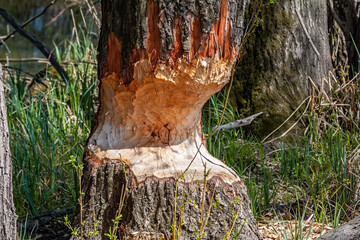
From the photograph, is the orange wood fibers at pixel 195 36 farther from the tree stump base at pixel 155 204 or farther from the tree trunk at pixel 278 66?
the tree trunk at pixel 278 66

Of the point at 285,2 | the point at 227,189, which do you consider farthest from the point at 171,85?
the point at 285,2

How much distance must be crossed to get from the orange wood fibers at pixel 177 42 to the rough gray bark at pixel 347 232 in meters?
0.92

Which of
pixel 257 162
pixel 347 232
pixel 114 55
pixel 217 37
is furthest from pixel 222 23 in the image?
pixel 257 162

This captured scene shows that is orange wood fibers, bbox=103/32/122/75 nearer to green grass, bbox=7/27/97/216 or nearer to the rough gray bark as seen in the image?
green grass, bbox=7/27/97/216

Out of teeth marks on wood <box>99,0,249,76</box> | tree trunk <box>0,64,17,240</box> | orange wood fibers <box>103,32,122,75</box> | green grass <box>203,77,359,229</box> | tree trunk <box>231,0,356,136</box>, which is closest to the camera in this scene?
tree trunk <box>0,64,17,240</box>

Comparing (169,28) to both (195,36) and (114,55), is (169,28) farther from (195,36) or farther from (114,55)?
(114,55)

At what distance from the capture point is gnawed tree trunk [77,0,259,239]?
1969 millimetres

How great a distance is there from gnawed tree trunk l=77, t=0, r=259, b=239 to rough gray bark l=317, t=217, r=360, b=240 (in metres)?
0.34

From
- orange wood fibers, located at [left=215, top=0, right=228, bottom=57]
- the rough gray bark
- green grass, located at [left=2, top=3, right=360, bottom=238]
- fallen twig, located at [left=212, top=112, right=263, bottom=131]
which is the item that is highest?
orange wood fibers, located at [left=215, top=0, right=228, bottom=57]

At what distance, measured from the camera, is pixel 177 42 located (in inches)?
77.6

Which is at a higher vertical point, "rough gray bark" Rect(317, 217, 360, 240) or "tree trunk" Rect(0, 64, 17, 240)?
"tree trunk" Rect(0, 64, 17, 240)

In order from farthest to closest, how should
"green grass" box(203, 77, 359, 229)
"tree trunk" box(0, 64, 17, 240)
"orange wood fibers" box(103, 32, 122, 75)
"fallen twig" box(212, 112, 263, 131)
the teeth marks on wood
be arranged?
"fallen twig" box(212, 112, 263, 131) → "green grass" box(203, 77, 359, 229) → "orange wood fibers" box(103, 32, 122, 75) → the teeth marks on wood → "tree trunk" box(0, 64, 17, 240)

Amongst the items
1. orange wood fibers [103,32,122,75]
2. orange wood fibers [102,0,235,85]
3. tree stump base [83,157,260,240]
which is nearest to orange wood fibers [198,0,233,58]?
orange wood fibers [102,0,235,85]

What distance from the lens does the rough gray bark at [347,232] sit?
192cm
